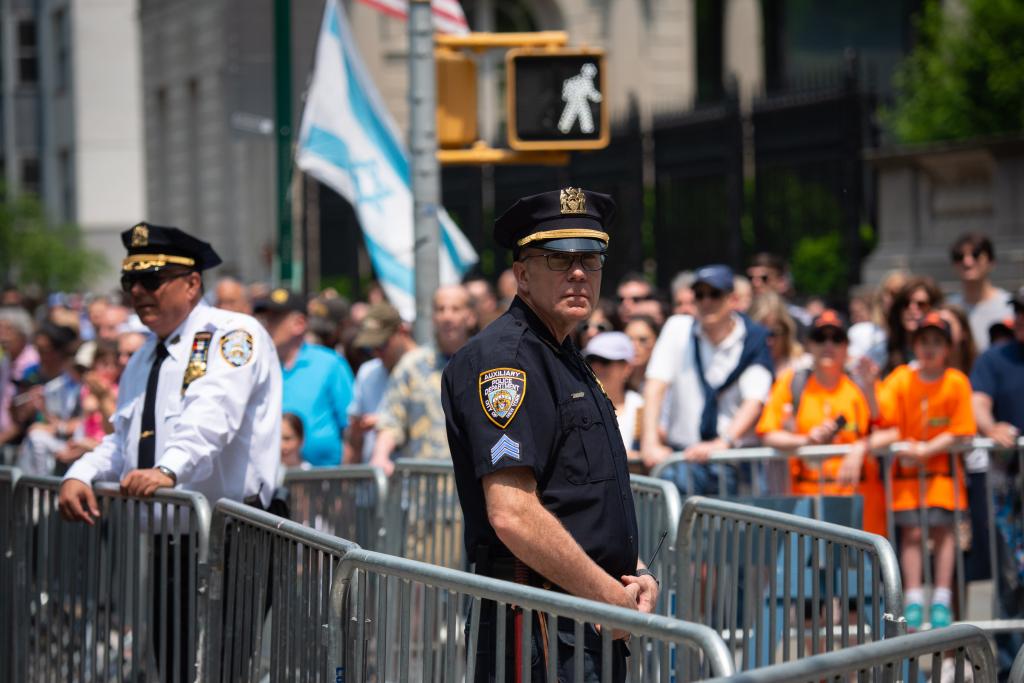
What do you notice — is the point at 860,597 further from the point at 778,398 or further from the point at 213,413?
the point at 778,398

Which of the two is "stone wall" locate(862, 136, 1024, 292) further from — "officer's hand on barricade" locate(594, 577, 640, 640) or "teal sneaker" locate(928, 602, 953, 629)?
"officer's hand on barricade" locate(594, 577, 640, 640)

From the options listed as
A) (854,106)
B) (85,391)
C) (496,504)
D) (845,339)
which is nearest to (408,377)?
(845,339)

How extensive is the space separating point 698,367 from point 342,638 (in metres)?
4.68

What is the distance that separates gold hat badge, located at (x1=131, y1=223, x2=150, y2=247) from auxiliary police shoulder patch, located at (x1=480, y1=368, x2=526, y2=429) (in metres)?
2.26

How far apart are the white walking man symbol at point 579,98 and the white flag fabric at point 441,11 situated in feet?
4.54

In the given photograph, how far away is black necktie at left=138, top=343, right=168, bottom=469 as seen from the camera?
604cm

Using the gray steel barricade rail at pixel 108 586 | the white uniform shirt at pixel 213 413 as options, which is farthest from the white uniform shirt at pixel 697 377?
the gray steel barricade rail at pixel 108 586

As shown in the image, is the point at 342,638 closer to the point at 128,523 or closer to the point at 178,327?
the point at 128,523

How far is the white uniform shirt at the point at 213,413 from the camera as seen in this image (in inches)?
231

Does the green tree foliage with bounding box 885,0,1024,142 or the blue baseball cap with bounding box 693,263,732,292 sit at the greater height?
the green tree foliage with bounding box 885,0,1024,142

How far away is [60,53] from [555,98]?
4149 centimetres

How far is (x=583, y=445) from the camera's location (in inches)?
173

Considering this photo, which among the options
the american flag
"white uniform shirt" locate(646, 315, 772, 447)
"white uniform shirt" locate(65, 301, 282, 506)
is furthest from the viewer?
the american flag

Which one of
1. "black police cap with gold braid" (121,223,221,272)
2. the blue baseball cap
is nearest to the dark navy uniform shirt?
"black police cap with gold braid" (121,223,221,272)
